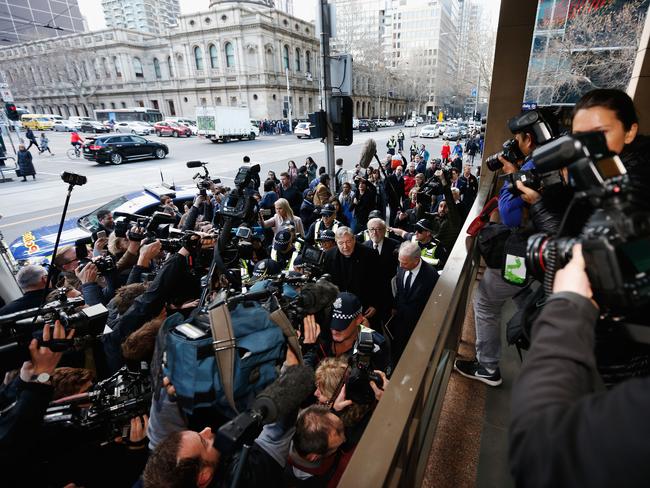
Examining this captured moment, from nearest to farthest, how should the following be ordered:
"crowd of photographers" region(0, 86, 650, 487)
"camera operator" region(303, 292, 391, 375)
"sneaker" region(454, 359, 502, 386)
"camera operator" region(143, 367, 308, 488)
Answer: "crowd of photographers" region(0, 86, 650, 487), "camera operator" region(143, 367, 308, 488), "camera operator" region(303, 292, 391, 375), "sneaker" region(454, 359, 502, 386)

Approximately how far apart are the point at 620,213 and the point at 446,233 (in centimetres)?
456

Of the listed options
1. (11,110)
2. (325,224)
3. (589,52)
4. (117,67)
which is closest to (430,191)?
(325,224)

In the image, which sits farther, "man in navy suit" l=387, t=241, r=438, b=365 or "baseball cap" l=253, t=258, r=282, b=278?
"baseball cap" l=253, t=258, r=282, b=278

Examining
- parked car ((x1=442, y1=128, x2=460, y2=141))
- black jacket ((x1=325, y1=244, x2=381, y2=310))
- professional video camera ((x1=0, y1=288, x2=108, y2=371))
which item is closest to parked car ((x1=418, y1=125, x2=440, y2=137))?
parked car ((x1=442, y1=128, x2=460, y2=141))

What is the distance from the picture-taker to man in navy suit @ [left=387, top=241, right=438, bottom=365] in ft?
11.8

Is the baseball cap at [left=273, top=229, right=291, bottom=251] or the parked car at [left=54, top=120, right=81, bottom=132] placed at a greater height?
the parked car at [left=54, top=120, right=81, bottom=132]

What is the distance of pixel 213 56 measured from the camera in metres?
47.4

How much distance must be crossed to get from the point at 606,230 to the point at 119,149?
25021mm

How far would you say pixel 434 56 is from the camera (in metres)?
81.1

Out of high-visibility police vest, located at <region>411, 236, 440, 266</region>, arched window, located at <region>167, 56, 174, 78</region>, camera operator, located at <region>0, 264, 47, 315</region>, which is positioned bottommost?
high-visibility police vest, located at <region>411, 236, 440, 266</region>

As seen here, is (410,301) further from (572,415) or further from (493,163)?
(572,415)

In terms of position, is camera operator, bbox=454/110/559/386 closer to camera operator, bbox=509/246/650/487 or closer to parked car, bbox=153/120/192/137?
camera operator, bbox=509/246/650/487

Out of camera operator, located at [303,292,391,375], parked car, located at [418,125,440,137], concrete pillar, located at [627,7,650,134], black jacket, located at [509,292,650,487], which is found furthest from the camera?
parked car, located at [418,125,440,137]

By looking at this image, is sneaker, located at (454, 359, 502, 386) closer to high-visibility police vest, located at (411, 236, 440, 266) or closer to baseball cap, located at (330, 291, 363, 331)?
baseball cap, located at (330, 291, 363, 331)
